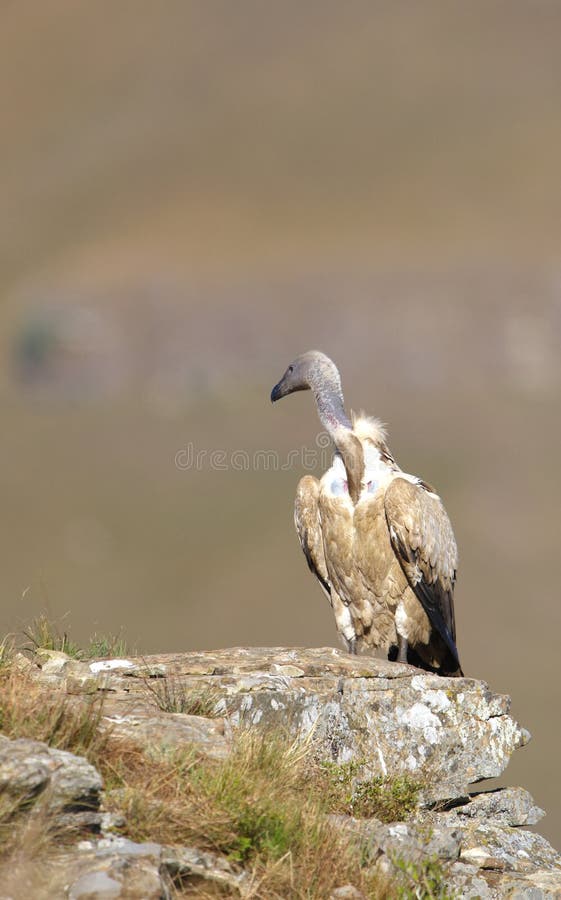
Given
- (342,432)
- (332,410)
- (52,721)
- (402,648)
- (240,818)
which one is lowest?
(240,818)

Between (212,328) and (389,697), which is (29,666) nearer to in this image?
(389,697)

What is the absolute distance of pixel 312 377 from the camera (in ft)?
40.1

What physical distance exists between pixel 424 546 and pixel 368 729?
2.52 meters

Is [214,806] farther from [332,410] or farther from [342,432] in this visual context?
[332,410]

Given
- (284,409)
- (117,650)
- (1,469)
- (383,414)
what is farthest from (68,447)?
(117,650)

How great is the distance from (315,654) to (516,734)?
1464 millimetres

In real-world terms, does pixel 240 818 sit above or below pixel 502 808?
below

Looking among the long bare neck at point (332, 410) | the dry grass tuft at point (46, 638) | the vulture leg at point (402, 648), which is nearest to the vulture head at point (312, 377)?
the long bare neck at point (332, 410)

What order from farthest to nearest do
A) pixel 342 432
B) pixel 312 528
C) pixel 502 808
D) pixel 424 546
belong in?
pixel 312 528, pixel 342 432, pixel 424 546, pixel 502 808

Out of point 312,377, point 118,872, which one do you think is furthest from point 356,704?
point 312,377

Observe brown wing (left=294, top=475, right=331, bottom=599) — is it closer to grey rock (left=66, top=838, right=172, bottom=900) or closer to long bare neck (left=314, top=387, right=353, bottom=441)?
long bare neck (left=314, top=387, right=353, bottom=441)

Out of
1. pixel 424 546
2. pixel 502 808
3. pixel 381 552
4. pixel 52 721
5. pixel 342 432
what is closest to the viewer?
pixel 52 721

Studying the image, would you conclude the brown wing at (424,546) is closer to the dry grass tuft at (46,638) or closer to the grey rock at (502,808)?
the grey rock at (502,808)

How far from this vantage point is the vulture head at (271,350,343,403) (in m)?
12.0
